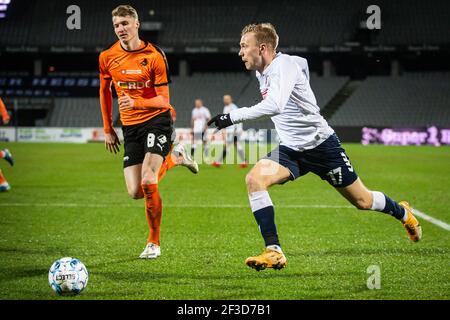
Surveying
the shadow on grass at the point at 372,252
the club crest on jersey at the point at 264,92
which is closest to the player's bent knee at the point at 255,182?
the club crest on jersey at the point at 264,92

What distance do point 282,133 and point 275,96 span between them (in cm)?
63

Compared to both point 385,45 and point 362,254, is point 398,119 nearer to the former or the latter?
point 385,45

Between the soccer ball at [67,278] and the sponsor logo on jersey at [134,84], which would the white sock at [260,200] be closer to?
the soccer ball at [67,278]

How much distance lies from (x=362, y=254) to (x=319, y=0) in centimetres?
3548

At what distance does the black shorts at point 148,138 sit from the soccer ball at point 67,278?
2123 millimetres

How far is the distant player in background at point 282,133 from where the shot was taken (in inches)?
212

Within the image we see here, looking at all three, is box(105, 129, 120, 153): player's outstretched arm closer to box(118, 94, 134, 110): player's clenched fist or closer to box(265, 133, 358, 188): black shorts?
box(118, 94, 134, 110): player's clenched fist

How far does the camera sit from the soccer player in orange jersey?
6.66 m

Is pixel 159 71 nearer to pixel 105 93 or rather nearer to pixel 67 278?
pixel 105 93

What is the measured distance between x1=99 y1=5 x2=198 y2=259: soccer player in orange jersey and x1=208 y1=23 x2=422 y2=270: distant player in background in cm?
137

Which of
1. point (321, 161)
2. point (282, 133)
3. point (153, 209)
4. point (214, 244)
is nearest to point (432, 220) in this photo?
point (214, 244)

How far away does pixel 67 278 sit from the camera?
4.82m

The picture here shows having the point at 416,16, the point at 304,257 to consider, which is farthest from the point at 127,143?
the point at 416,16

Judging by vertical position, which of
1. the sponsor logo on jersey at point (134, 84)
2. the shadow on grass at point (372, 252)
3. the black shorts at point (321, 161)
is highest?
the sponsor logo on jersey at point (134, 84)
